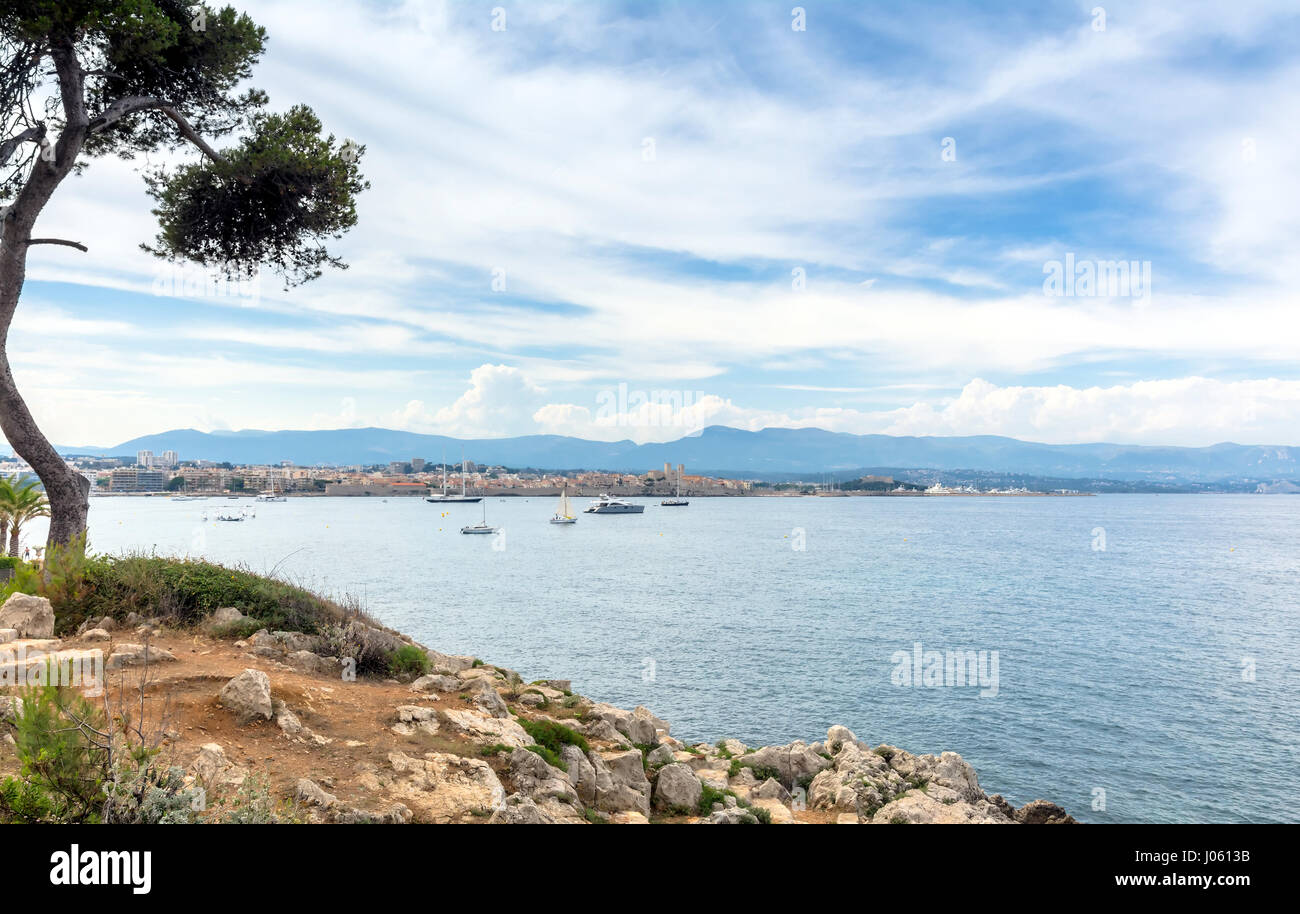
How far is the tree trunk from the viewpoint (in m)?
13.0

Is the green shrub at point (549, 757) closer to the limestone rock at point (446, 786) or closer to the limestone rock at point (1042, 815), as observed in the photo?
the limestone rock at point (446, 786)

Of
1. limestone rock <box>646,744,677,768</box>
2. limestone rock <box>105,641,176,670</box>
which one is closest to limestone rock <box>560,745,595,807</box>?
limestone rock <box>646,744,677,768</box>

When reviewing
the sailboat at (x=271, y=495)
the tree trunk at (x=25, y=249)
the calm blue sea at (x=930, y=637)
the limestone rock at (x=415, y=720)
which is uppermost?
the tree trunk at (x=25, y=249)

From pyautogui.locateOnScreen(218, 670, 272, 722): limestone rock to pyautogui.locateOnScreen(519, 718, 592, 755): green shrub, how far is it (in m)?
3.33

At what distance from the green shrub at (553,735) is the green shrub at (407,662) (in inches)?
81.2

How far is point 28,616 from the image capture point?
10047 mm

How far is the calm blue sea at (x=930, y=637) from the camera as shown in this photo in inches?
936

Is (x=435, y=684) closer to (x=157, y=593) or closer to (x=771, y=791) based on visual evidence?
(x=157, y=593)

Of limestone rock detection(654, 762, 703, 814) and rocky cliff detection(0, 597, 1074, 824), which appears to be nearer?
rocky cliff detection(0, 597, 1074, 824)

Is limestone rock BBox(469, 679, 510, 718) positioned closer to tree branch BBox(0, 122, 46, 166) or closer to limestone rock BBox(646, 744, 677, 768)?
limestone rock BBox(646, 744, 677, 768)

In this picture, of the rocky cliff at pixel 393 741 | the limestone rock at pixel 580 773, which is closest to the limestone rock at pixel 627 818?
the rocky cliff at pixel 393 741

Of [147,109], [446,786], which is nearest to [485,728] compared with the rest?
[446,786]
